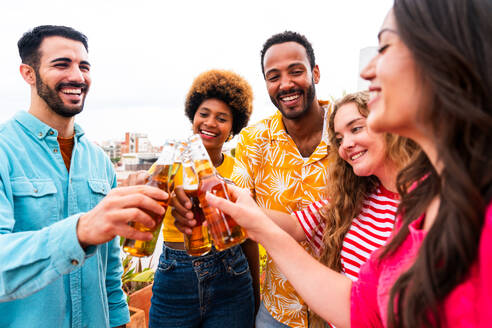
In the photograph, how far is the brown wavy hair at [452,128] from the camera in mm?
599

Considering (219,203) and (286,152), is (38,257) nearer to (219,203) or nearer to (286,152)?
(219,203)

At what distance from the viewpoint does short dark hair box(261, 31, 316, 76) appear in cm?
199

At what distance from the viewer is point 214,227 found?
41.3 inches

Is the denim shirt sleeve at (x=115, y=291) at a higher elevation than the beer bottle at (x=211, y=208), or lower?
lower

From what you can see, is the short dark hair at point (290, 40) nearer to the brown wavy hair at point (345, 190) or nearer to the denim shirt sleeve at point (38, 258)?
the brown wavy hair at point (345, 190)

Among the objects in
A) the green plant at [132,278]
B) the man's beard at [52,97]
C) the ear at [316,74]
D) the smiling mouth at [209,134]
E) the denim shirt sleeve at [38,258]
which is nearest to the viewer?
the denim shirt sleeve at [38,258]

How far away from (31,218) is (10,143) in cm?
39

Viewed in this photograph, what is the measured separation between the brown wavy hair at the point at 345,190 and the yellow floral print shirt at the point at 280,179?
0.14 meters

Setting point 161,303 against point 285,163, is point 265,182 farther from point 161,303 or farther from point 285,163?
point 161,303

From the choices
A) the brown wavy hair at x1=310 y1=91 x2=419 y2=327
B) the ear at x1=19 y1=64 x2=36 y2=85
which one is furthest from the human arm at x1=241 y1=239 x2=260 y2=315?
the ear at x1=19 y1=64 x2=36 y2=85

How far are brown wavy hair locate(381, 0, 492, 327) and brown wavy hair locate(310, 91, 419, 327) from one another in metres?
0.81

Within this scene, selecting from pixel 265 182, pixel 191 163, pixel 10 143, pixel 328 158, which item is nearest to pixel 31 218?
pixel 10 143

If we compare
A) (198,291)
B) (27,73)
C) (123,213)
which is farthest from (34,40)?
(198,291)

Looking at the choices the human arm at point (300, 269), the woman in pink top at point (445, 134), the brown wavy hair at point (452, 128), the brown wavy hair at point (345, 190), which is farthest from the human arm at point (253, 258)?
the brown wavy hair at point (452, 128)
